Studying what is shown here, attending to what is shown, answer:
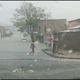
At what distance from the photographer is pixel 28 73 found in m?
5.00

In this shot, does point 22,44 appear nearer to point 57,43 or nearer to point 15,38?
point 15,38

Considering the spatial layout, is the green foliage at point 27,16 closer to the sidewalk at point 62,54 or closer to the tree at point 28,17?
the tree at point 28,17

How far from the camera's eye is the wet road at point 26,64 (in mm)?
4934

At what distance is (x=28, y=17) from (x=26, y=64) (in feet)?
2.50

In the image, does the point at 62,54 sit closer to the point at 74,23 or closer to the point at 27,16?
the point at 74,23

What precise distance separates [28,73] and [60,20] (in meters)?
1.01

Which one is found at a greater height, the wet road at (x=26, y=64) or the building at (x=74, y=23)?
the building at (x=74, y=23)

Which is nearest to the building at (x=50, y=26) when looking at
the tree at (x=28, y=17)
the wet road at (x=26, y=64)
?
the tree at (x=28, y=17)

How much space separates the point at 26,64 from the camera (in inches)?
195

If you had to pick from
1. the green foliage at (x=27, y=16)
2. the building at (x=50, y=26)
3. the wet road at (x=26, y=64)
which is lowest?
the wet road at (x=26, y=64)

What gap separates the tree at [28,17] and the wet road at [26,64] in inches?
10.3

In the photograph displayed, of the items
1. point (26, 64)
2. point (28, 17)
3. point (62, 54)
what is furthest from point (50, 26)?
point (26, 64)

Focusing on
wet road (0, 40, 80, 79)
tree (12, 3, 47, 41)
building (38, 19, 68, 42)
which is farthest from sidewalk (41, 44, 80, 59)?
tree (12, 3, 47, 41)

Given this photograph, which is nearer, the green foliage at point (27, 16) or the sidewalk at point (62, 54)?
the green foliage at point (27, 16)
